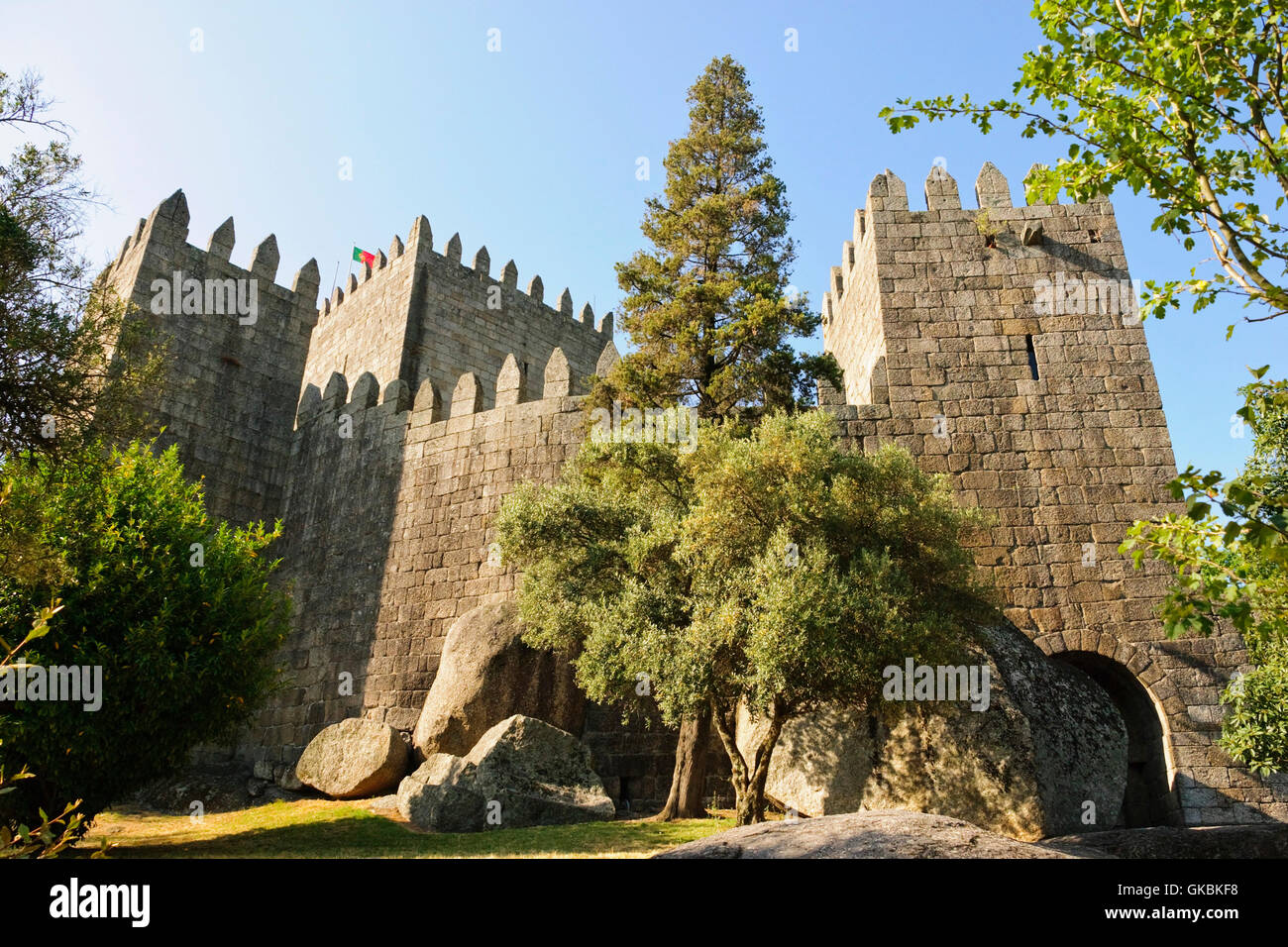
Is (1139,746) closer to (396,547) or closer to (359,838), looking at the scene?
(359,838)

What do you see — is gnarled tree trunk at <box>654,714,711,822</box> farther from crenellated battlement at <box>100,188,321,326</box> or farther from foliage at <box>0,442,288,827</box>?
crenellated battlement at <box>100,188,321,326</box>

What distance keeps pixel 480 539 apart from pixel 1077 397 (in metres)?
10.5

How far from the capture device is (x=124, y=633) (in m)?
10.6

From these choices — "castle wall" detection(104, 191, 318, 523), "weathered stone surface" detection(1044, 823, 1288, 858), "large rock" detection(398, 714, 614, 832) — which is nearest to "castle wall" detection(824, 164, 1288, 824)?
"weathered stone surface" detection(1044, 823, 1288, 858)

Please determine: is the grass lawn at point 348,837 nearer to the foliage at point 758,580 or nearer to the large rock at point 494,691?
the foliage at point 758,580

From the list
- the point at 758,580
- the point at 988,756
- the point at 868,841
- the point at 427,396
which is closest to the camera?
the point at 868,841

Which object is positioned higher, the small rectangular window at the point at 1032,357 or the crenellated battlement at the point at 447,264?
the crenellated battlement at the point at 447,264

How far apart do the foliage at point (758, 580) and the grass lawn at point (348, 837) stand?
56.6 inches

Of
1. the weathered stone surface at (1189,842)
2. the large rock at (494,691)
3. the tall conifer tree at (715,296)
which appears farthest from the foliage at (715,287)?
the weathered stone surface at (1189,842)

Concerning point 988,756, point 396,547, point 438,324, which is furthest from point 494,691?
point 438,324

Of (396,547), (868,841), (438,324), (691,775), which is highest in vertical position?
(438,324)

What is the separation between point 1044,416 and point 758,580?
6775 millimetres

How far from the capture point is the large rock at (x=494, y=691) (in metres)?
13.0
